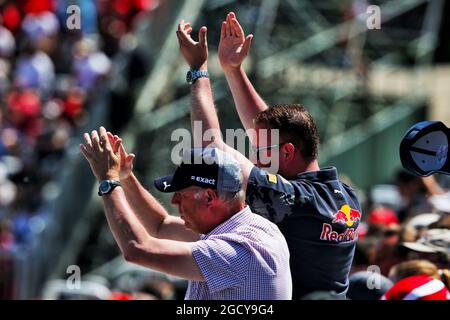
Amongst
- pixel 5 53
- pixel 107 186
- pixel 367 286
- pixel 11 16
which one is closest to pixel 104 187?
pixel 107 186

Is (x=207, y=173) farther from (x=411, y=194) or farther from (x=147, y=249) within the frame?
(x=411, y=194)

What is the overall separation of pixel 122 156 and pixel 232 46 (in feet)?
3.14

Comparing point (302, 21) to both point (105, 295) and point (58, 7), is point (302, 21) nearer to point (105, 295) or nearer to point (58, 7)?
point (58, 7)

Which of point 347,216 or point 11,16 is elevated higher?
point 11,16

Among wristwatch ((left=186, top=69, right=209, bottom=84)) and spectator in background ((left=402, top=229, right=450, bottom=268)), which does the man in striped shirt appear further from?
spectator in background ((left=402, top=229, right=450, bottom=268))

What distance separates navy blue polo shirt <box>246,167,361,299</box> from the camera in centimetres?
411

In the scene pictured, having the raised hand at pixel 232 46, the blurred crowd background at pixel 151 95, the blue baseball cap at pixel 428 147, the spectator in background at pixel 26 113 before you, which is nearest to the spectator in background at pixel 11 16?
the blurred crowd background at pixel 151 95

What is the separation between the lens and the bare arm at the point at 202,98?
4.25m

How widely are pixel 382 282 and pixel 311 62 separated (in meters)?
6.74

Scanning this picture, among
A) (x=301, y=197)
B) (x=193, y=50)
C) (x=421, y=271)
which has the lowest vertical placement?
(x=421, y=271)

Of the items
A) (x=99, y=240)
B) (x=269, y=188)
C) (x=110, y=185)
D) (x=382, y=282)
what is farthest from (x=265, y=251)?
(x=99, y=240)

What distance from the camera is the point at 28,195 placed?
444 inches

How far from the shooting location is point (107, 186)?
12.4ft

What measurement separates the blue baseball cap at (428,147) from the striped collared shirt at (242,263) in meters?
0.83
